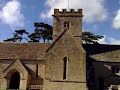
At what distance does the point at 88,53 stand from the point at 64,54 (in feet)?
24.8

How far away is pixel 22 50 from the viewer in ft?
136

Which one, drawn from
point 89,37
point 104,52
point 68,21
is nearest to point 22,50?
point 68,21

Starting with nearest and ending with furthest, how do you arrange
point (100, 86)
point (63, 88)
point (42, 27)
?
point (63, 88) < point (100, 86) < point (42, 27)

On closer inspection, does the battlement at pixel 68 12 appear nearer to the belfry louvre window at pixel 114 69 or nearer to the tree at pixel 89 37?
the belfry louvre window at pixel 114 69

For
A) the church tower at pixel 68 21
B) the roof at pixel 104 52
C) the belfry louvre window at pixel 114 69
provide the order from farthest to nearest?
the church tower at pixel 68 21 → the roof at pixel 104 52 → the belfry louvre window at pixel 114 69

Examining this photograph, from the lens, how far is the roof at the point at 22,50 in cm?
4012

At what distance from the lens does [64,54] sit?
3622 centimetres

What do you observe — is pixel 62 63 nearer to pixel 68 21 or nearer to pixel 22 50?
pixel 22 50

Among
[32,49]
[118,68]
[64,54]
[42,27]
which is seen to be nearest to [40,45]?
[32,49]

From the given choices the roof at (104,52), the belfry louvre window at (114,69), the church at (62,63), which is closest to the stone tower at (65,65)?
the church at (62,63)

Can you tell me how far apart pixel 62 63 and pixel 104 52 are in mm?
10652

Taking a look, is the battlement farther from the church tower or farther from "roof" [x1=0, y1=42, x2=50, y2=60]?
"roof" [x1=0, y1=42, x2=50, y2=60]

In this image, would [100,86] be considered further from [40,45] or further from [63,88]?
[40,45]

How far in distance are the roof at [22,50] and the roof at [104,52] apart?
28.5 feet
